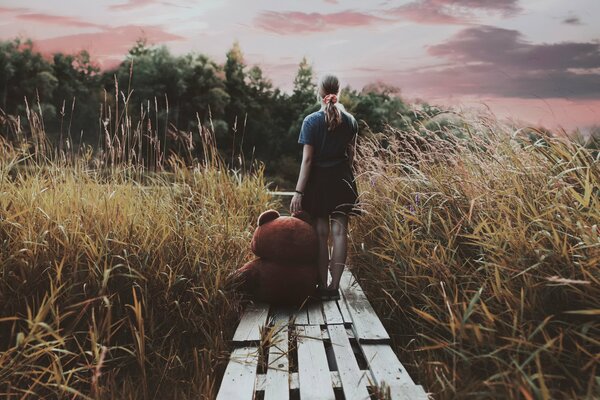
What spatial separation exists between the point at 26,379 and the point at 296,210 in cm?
206

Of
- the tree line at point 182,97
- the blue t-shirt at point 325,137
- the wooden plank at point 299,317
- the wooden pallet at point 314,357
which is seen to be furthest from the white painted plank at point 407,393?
the tree line at point 182,97

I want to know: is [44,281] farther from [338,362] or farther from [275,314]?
[338,362]

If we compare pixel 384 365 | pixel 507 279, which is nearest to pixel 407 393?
pixel 384 365

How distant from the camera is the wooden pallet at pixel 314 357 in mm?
2271

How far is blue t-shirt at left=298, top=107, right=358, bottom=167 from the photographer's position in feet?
12.2

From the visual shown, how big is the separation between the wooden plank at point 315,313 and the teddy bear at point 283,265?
8cm

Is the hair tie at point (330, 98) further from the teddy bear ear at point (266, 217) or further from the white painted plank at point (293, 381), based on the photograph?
the white painted plank at point (293, 381)

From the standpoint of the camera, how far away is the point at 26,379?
95.0 inches

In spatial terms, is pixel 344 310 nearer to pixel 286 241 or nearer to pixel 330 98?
pixel 286 241

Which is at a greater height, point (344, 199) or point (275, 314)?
point (344, 199)

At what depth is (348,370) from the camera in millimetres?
2490

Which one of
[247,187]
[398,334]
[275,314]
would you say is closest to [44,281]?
[275,314]

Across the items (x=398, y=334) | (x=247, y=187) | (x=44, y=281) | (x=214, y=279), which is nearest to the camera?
(x=44, y=281)

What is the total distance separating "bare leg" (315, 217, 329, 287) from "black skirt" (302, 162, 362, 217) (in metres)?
0.07
